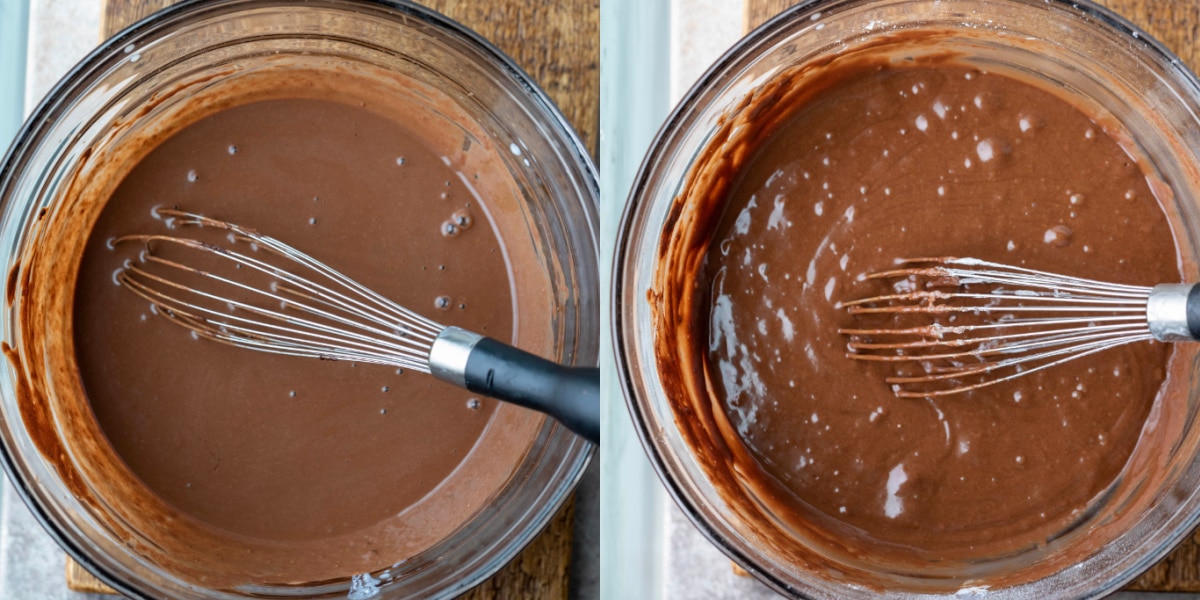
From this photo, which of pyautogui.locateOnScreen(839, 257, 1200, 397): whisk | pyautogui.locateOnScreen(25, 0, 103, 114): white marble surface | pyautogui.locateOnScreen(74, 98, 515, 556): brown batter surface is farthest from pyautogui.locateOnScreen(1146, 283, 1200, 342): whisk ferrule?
pyautogui.locateOnScreen(25, 0, 103, 114): white marble surface

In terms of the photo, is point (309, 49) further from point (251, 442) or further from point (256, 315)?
point (251, 442)

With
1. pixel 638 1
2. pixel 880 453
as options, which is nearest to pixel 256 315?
pixel 638 1

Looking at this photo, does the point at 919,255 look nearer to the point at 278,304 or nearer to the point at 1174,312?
the point at 1174,312

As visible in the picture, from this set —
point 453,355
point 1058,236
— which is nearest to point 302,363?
point 453,355

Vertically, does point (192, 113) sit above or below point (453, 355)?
above

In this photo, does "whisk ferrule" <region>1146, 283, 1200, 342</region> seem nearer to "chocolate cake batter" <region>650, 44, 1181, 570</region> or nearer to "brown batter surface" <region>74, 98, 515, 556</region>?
"chocolate cake batter" <region>650, 44, 1181, 570</region>

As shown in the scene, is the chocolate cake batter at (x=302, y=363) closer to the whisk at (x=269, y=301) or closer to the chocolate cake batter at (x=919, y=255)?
the whisk at (x=269, y=301)
